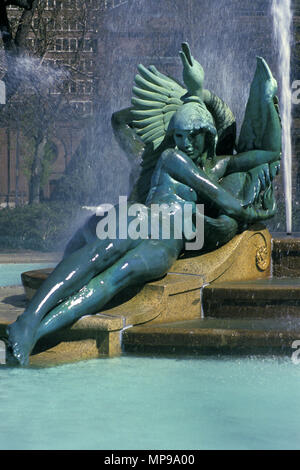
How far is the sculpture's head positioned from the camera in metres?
6.27

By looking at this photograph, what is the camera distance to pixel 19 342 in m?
5.12

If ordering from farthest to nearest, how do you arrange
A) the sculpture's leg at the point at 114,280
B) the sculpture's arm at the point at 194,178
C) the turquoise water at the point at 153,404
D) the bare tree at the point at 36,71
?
1. the bare tree at the point at 36,71
2. the sculpture's arm at the point at 194,178
3. the sculpture's leg at the point at 114,280
4. the turquoise water at the point at 153,404

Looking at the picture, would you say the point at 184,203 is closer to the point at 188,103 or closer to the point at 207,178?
the point at 207,178

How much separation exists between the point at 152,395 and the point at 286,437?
3.13 feet

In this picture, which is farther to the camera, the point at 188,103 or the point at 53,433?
the point at 188,103

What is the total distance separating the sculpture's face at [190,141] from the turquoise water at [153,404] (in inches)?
72.6

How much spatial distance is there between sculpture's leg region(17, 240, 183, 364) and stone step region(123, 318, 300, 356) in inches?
13.4

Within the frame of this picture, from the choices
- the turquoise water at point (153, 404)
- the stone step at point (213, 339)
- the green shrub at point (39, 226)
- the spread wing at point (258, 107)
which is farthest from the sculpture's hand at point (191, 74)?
the green shrub at point (39, 226)

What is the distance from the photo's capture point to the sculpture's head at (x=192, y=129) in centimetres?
627

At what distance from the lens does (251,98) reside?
6.74m

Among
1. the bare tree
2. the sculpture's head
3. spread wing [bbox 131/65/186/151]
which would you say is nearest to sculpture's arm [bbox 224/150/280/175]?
the sculpture's head

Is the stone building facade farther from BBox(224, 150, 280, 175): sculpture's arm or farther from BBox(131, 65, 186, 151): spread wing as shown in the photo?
BBox(224, 150, 280, 175): sculpture's arm

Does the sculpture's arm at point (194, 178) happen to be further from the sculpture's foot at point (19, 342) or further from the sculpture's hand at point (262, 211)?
the sculpture's foot at point (19, 342)

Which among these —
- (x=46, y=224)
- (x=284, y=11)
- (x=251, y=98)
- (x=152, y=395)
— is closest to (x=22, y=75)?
(x=46, y=224)
